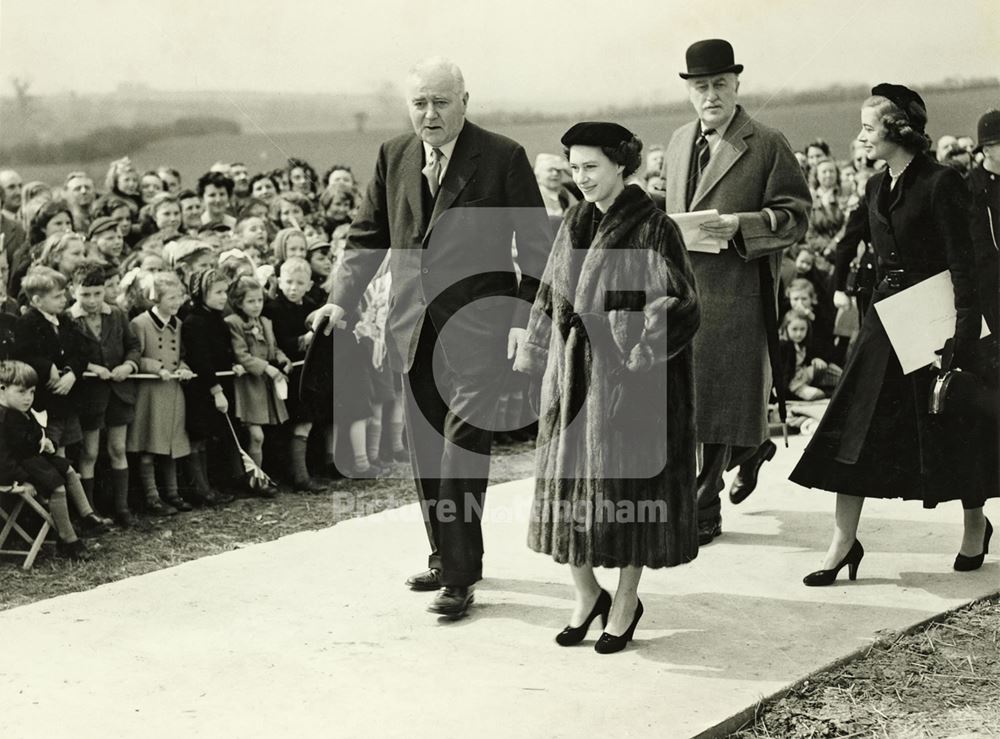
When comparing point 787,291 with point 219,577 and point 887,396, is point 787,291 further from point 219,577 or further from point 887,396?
point 219,577

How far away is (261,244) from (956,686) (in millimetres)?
5510

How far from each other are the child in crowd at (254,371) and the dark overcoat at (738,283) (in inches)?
105

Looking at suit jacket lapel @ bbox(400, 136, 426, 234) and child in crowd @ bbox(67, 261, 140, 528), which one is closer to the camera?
suit jacket lapel @ bbox(400, 136, 426, 234)

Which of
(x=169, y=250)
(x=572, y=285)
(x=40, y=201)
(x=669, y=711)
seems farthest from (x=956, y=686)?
(x=40, y=201)

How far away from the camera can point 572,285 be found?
4.16m

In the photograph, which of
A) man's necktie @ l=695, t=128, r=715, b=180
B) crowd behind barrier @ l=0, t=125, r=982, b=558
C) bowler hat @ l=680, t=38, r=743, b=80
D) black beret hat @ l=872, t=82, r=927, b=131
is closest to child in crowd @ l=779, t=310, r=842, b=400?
crowd behind barrier @ l=0, t=125, r=982, b=558

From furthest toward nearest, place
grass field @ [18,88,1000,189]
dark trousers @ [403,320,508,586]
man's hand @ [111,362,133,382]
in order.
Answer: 1. grass field @ [18,88,1000,189]
2. man's hand @ [111,362,133,382]
3. dark trousers @ [403,320,508,586]

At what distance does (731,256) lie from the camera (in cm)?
548

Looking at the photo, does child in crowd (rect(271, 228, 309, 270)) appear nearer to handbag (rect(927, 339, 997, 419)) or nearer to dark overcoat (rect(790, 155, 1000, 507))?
dark overcoat (rect(790, 155, 1000, 507))

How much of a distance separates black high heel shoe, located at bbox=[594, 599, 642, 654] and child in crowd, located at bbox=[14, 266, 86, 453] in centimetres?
310

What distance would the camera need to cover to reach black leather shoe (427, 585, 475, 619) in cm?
449

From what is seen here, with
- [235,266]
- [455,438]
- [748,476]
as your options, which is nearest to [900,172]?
[748,476]

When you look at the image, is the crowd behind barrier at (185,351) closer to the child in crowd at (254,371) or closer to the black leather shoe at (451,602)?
the child in crowd at (254,371)

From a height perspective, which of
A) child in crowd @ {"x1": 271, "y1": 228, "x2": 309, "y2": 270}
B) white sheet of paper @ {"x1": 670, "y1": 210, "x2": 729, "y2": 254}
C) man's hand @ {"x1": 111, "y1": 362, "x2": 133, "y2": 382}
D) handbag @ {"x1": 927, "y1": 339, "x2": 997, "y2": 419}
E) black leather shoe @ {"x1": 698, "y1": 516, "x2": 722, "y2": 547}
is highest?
→ white sheet of paper @ {"x1": 670, "y1": 210, "x2": 729, "y2": 254}
